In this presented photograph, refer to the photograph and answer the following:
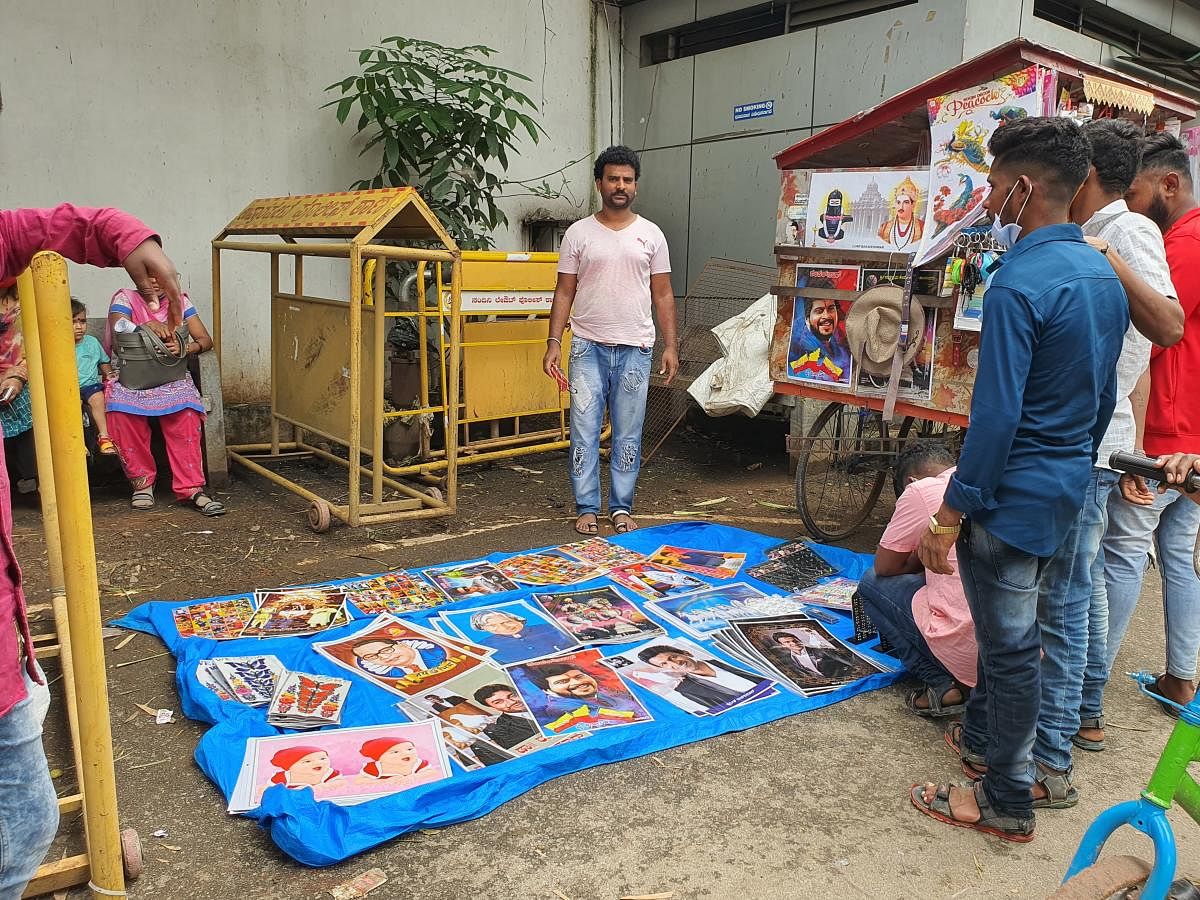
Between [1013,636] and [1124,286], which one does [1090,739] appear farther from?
[1124,286]

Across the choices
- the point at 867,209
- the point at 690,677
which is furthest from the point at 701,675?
the point at 867,209

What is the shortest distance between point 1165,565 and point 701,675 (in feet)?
5.48

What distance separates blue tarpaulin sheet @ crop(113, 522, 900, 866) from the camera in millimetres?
2447

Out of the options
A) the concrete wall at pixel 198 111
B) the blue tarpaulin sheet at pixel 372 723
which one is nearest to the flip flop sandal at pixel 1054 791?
the blue tarpaulin sheet at pixel 372 723

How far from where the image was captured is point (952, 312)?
163 inches

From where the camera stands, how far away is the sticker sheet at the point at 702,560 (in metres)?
4.60

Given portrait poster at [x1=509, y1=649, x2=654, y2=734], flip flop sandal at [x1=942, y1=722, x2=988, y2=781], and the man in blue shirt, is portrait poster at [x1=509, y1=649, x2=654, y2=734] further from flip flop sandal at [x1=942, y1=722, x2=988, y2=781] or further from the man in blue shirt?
the man in blue shirt

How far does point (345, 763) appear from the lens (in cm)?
276

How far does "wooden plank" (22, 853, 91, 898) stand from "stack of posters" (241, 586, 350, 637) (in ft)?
4.76

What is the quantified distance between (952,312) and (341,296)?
15.5ft

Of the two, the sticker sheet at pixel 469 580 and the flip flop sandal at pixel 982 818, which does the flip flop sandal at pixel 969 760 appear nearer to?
the flip flop sandal at pixel 982 818

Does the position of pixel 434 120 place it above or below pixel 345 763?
above

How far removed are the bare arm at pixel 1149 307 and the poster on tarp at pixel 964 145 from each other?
1375 mm

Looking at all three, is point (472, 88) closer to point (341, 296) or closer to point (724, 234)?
point (341, 296)
